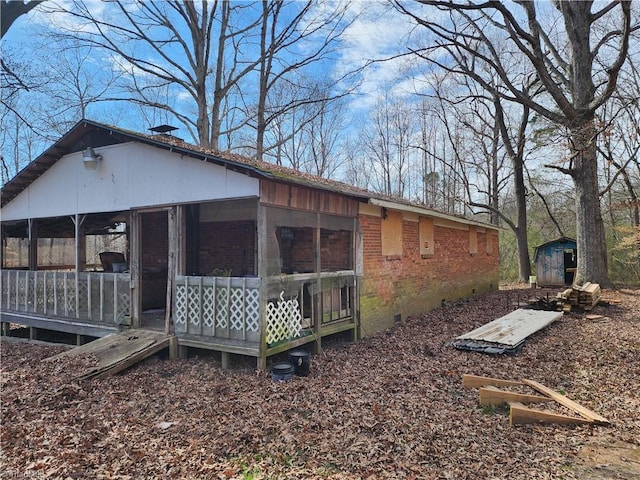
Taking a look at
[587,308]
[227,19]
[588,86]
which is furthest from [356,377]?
[227,19]

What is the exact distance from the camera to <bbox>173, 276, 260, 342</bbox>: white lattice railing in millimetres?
6156

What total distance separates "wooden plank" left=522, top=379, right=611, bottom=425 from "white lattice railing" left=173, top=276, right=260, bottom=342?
377cm

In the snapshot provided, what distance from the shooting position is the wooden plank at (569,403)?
411 cm

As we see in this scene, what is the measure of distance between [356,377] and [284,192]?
118 inches

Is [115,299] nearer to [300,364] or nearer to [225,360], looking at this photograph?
[225,360]

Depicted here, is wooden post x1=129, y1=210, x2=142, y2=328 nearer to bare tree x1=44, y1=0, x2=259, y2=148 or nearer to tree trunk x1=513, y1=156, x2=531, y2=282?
bare tree x1=44, y1=0, x2=259, y2=148

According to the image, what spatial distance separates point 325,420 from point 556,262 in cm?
1639

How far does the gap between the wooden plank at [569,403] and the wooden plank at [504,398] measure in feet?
0.43

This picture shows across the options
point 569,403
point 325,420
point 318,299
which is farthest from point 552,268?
point 325,420

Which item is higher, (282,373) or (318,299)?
(318,299)

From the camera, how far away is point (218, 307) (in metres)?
6.49

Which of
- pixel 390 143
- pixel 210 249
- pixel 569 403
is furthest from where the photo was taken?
pixel 390 143

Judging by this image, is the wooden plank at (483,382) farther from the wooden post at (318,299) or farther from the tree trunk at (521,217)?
the tree trunk at (521,217)

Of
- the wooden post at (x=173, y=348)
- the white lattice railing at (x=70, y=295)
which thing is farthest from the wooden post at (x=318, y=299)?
the white lattice railing at (x=70, y=295)
